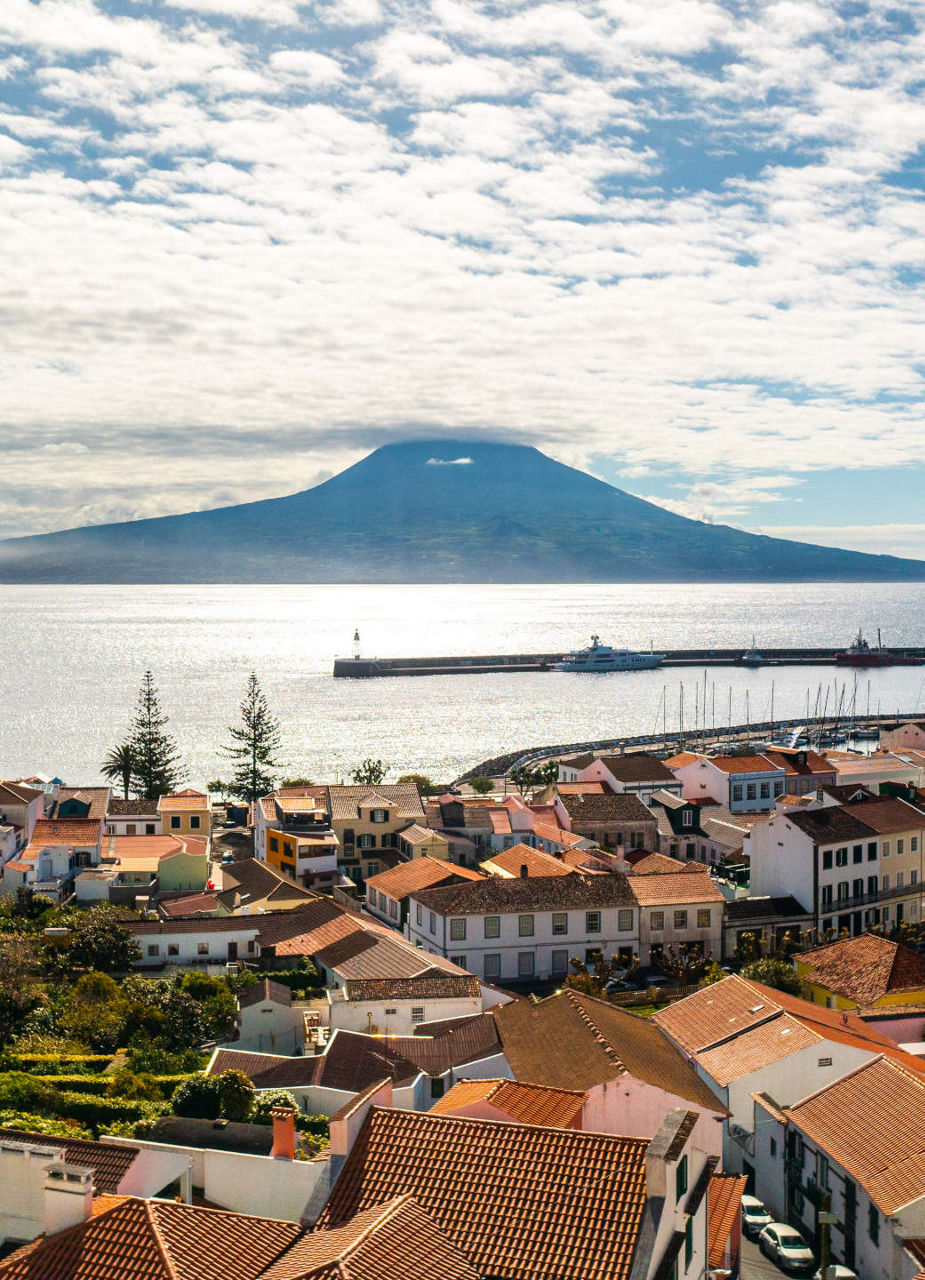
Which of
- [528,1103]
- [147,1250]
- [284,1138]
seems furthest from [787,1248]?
[147,1250]

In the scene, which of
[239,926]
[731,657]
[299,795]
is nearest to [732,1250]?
[239,926]

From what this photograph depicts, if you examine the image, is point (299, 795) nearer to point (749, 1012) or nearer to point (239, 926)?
point (239, 926)

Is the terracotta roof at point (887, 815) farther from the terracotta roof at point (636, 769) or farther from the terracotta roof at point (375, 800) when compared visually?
the terracotta roof at point (375, 800)

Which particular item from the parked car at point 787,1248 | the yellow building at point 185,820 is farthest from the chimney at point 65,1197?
the yellow building at point 185,820

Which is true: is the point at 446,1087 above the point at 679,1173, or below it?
below

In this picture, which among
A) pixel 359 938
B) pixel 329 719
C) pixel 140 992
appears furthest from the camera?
pixel 329 719
